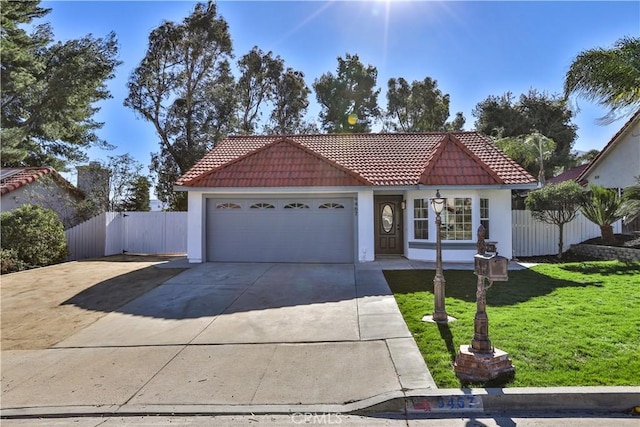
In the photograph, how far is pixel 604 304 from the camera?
766 cm

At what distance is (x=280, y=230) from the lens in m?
13.8

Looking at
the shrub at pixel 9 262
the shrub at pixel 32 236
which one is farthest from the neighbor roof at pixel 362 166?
the shrub at pixel 9 262

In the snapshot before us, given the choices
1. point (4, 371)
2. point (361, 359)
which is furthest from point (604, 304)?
point (4, 371)

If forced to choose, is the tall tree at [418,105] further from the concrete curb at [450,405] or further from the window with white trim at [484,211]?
the concrete curb at [450,405]

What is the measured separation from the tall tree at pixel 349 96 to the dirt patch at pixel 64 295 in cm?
2253

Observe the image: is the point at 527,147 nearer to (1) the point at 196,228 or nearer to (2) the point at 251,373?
(1) the point at 196,228

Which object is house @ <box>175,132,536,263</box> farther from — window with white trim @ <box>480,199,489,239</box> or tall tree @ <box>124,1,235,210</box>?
tall tree @ <box>124,1,235,210</box>

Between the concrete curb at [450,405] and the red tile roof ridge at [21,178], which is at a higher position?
the red tile roof ridge at [21,178]

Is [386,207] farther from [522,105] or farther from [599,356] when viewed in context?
[522,105]

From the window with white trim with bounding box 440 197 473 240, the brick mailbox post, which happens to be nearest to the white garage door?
the window with white trim with bounding box 440 197 473 240

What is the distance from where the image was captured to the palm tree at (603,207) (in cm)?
1433

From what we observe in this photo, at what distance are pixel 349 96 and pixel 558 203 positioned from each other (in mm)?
22194

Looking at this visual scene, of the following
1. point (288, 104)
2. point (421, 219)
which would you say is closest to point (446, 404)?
point (421, 219)

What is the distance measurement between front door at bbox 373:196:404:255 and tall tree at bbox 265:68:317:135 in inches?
735
